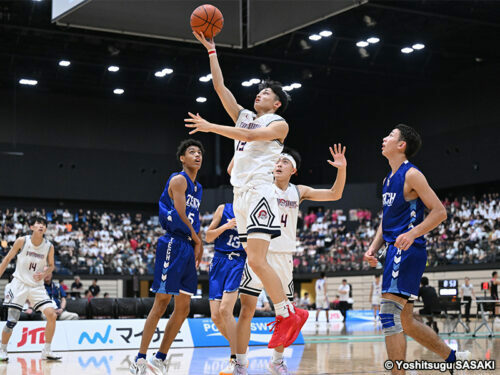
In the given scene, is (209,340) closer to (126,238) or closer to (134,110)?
(126,238)

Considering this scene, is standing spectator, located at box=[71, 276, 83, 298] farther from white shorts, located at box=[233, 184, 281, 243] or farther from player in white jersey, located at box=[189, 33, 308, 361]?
white shorts, located at box=[233, 184, 281, 243]

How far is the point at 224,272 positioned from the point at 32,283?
3624mm

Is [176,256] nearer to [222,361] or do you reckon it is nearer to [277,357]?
[277,357]

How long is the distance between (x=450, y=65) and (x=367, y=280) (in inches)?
462

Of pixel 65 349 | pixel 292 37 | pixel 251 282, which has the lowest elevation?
pixel 65 349

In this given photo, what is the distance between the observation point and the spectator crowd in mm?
25500

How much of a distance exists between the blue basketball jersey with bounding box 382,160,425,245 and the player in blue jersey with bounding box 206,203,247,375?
2114 millimetres

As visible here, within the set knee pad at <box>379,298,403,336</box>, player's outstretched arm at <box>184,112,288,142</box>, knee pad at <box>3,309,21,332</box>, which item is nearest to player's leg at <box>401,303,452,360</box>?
knee pad at <box>379,298,403,336</box>

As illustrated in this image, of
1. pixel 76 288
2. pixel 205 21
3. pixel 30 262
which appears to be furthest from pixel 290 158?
pixel 76 288

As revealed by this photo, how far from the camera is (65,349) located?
11828 millimetres

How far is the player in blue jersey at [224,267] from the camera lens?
288 inches

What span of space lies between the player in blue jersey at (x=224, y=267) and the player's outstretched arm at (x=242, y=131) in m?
1.87

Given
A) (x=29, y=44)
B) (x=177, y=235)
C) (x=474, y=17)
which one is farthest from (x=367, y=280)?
(x=177, y=235)

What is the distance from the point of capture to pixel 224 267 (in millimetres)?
7688
